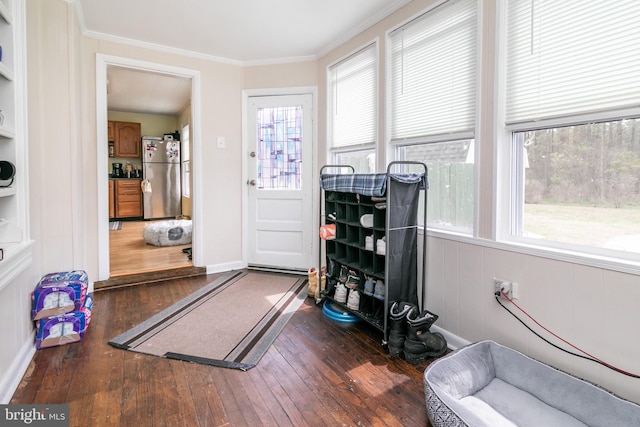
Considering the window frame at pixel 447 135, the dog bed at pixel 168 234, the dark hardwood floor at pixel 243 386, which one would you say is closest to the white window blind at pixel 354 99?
the window frame at pixel 447 135

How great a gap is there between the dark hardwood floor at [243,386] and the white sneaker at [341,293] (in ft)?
0.97

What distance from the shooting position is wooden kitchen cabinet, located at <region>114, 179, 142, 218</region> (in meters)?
7.58

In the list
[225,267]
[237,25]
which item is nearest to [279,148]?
[237,25]

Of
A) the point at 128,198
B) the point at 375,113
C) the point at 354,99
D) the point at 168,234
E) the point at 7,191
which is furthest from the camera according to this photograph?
the point at 128,198

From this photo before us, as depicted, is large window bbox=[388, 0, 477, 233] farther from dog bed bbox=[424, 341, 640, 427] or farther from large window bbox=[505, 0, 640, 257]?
dog bed bbox=[424, 341, 640, 427]

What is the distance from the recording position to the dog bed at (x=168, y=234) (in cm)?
512

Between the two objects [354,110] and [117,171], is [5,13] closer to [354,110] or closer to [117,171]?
[354,110]

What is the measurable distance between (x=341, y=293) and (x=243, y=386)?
A: 1.08 meters

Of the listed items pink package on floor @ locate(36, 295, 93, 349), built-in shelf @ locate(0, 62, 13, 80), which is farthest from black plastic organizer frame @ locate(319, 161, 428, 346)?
built-in shelf @ locate(0, 62, 13, 80)

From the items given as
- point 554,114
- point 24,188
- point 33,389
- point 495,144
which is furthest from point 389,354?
point 24,188

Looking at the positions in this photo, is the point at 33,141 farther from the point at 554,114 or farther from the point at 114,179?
the point at 114,179

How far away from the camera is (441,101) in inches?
92.7

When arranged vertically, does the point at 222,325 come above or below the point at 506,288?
below

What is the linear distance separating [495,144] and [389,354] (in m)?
1.40
